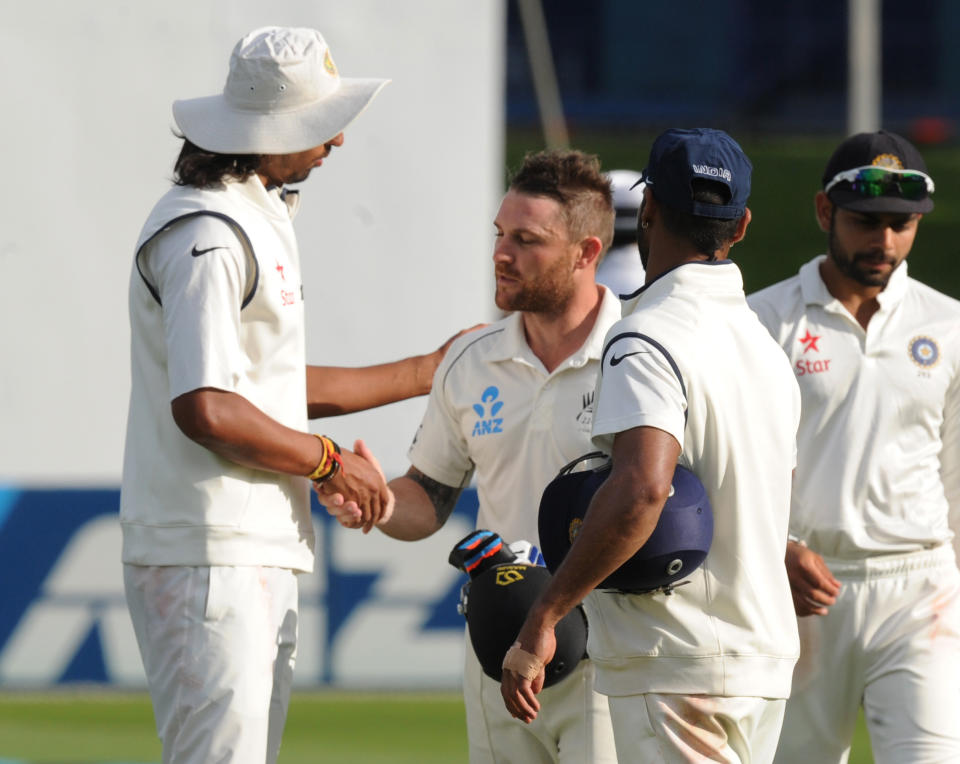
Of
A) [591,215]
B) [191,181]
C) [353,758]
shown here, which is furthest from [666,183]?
[353,758]

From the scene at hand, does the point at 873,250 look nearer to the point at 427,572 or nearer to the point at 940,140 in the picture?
the point at 427,572

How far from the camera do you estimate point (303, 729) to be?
288 inches

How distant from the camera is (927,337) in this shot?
468cm

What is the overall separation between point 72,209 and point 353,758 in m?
3.42

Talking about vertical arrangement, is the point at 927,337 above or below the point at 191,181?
below

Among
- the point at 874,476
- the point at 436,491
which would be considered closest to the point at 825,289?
the point at 874,476

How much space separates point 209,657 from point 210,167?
115 centimetres

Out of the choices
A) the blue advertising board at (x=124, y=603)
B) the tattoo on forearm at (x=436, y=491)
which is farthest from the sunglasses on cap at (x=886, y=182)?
the blue advertising board at (x=124, y=603)

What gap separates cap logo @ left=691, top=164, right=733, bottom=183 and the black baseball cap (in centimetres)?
130

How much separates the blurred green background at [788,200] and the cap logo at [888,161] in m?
19.6

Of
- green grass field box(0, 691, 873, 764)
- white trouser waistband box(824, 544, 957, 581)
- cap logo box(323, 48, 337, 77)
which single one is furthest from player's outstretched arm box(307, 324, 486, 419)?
green grass field box(0, 691, 873, 764)

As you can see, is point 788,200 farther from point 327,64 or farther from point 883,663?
point 327,64

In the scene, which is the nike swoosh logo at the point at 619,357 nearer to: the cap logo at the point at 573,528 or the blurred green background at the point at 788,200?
the cap logo at the point at 573,528

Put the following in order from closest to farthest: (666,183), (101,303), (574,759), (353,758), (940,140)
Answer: (666,183) → (574,759) → (353,758) → (101,303) → (940,140)
